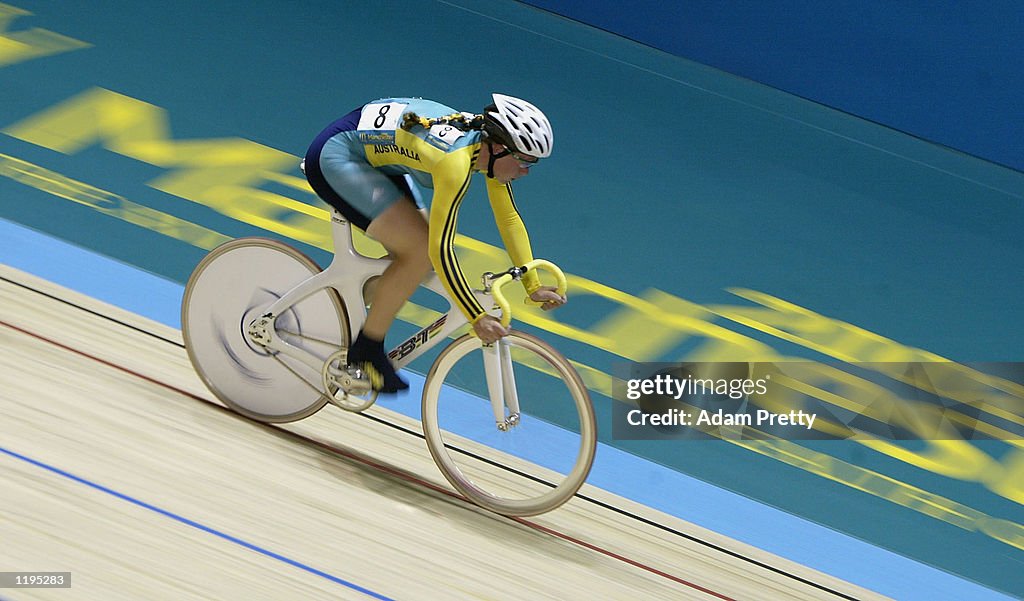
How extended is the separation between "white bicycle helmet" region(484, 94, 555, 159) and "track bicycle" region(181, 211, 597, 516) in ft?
1.45

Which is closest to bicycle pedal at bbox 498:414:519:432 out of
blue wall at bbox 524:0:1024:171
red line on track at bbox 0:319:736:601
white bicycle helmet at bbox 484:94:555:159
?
red line on track at bbox 0:319:736:601

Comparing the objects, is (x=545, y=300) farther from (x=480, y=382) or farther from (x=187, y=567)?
(x=187, y=567)

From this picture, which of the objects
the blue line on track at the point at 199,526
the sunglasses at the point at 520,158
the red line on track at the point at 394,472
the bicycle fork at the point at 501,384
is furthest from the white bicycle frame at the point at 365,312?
the blue line on track at the point at 199,526

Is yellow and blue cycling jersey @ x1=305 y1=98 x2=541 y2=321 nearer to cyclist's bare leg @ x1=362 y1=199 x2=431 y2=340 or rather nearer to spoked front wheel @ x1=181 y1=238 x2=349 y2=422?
cyclist's bare leg @ x1=362 y1=199 x2=431 y2=340

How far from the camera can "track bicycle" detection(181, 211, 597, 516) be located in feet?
11.8

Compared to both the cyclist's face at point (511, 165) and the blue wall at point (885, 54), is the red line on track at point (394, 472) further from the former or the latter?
the blue wall at point (885, 54)

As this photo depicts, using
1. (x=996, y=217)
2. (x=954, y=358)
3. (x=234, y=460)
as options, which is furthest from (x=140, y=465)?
(x=996, y=217)

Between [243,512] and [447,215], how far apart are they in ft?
3.34

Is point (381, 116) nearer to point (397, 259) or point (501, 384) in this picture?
point (397, 259)

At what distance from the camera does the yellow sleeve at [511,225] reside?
3.47 metres

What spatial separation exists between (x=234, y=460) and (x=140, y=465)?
288mm

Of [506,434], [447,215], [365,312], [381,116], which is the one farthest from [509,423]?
[381,116]

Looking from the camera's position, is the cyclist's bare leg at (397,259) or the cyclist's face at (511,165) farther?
the cyclist's bare leg at (397,259)

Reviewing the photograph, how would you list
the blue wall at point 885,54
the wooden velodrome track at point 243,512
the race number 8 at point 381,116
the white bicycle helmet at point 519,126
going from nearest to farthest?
the wooden velodrome track at point 243,512
the white bicycle helmet at point 519,126
the race number 8 at point 381,116
the blue wall at point 885,54
